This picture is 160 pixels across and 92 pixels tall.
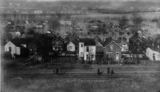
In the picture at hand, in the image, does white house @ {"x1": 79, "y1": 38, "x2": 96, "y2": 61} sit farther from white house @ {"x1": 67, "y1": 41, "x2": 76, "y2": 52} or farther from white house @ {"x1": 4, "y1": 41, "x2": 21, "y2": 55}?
white house @ {"x1": 4, "y1": 41, "x2": 21, "y2": 55}

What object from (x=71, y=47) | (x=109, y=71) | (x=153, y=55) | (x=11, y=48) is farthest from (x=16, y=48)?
(x=153, y=55)

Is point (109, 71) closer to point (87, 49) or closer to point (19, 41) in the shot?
point (87, 49)

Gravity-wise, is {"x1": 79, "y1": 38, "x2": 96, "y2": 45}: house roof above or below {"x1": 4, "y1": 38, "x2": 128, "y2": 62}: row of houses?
above

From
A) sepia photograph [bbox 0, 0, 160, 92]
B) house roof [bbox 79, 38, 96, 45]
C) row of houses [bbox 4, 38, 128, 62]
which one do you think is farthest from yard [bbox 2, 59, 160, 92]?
house roof [bbox 79, 38, 96, 45]

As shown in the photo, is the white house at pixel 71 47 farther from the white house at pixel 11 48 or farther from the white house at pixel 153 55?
the white house at pixel 153 55

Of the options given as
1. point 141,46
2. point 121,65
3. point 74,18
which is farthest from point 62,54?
point 141,46

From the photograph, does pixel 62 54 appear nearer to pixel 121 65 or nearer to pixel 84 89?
pixel 84 89

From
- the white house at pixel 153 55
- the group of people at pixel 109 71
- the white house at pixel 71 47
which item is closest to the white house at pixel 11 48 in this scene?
the white house at pixel 71 47

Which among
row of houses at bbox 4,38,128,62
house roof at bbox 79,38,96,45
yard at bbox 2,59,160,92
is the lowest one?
yard at bbox 2,59,160,92
